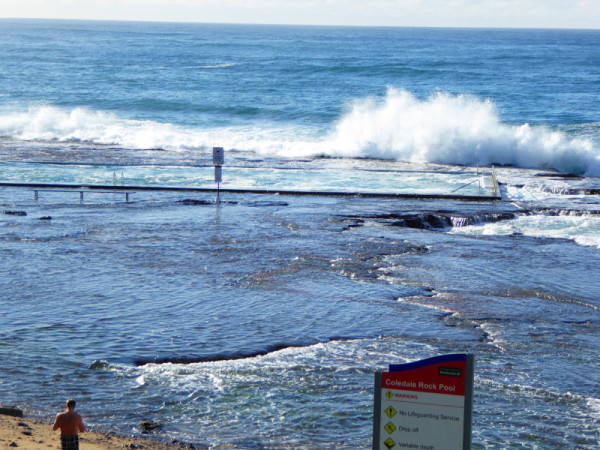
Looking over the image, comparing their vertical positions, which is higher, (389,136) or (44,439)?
(44,439)

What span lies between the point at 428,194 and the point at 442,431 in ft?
59.8

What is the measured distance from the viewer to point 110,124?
4575cm

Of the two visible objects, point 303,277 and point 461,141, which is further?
point 461,141

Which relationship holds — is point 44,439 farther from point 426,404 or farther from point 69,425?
point 426,404

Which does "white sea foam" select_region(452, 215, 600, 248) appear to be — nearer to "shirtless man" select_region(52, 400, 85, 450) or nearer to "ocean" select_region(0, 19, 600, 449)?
"ocean" select_region(0, 19, 600, 449)

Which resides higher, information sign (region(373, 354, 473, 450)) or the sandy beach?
information sign (region(373, 354, 473, 450))

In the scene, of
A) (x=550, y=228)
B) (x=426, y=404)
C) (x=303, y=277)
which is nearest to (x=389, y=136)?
(x=550, y=228)

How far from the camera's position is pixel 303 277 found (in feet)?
50.5

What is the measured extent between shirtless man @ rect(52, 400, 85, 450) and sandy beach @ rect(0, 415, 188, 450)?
56 cm

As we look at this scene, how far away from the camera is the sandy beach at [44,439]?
27.2 ft

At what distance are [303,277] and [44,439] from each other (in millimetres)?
7368

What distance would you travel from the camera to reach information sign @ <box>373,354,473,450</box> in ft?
18.7

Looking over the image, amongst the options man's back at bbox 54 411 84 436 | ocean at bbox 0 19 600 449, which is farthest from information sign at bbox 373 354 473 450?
→ ocean at bbox 0 19 600 449

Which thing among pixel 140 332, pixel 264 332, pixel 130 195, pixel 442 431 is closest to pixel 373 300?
pixel 264 332
